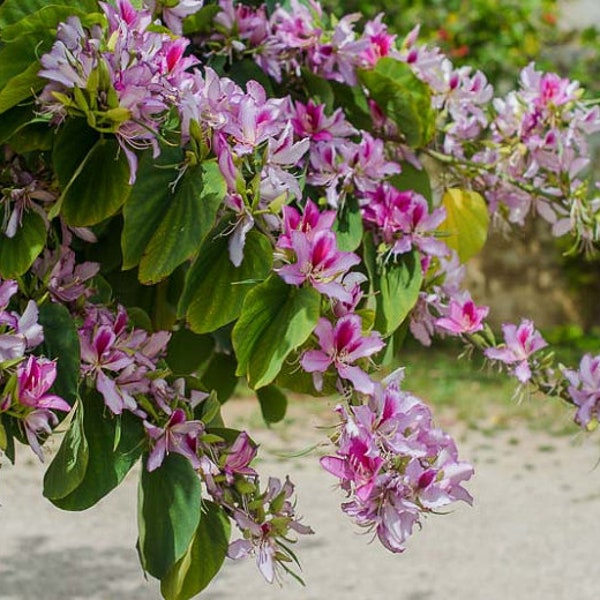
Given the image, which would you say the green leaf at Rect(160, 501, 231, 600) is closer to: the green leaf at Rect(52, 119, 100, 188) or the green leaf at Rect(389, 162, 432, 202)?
the green leaf at Rect(52, 119, 100, 188)

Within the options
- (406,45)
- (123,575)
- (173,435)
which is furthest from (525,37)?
(173,435)

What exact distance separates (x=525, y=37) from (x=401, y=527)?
23.2ft

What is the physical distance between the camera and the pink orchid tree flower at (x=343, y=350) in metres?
1.18

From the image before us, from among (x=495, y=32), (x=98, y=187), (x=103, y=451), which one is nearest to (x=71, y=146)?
(x=98, y=187)

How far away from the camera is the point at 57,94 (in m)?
1.10

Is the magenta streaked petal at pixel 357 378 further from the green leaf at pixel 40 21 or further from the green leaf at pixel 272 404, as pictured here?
the green leaf at pixel 272 404

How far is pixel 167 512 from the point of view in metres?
1.25

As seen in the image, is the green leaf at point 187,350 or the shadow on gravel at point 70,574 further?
the shadow on gravel at point 70,574

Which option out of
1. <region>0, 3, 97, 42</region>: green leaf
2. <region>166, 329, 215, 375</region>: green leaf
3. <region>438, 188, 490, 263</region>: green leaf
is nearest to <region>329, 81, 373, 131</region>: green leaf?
<region>438, 188, 490, 263</region>: green leaf

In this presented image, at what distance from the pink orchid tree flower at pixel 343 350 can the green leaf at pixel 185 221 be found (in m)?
0.14

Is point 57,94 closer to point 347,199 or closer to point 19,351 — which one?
point 19,351

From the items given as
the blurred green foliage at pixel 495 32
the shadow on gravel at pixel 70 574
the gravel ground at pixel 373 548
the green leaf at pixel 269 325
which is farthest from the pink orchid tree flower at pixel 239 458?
the blurred green foliage at pixel 495 32

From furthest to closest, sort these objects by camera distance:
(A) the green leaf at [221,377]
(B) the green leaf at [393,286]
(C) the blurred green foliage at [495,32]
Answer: (C) the blurred green foliage at [495,32]
(A) the green leaf at [221,377]
(B) the green leaf at [393,286]

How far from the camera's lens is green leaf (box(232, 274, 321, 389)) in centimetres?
114
